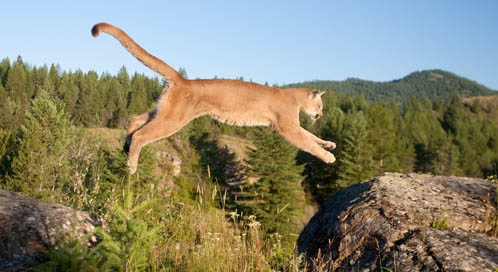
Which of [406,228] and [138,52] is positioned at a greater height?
Result: [138,52]

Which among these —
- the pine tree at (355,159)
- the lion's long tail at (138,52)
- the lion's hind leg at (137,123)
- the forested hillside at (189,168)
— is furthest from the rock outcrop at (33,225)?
the pine tree at (355,159)

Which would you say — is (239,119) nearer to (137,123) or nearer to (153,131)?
(153,131)

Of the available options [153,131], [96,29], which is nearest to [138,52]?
[96,29]

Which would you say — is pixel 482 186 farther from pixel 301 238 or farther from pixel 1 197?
pixel 1 197

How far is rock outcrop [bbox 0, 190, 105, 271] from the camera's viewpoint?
4.12m

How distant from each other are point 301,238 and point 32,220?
470cm

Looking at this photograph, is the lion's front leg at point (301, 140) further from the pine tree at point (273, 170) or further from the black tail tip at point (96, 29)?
the pine tree at point (273, 170)

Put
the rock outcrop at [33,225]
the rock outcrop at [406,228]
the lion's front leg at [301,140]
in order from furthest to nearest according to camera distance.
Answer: the lion's front leg at [301,140]
the rock outcrop at [406,228]
the rock outcrop at [33,225]

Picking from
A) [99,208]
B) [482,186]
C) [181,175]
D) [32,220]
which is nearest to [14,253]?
[32,220]

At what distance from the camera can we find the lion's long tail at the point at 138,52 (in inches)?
215

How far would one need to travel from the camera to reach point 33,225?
4.43 metres

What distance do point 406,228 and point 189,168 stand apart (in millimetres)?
51515

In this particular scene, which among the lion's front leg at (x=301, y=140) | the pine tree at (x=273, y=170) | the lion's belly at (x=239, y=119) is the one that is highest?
the lion's belly at (x=239, y=119)

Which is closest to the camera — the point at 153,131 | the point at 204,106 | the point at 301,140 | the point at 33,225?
the point at 33,225
